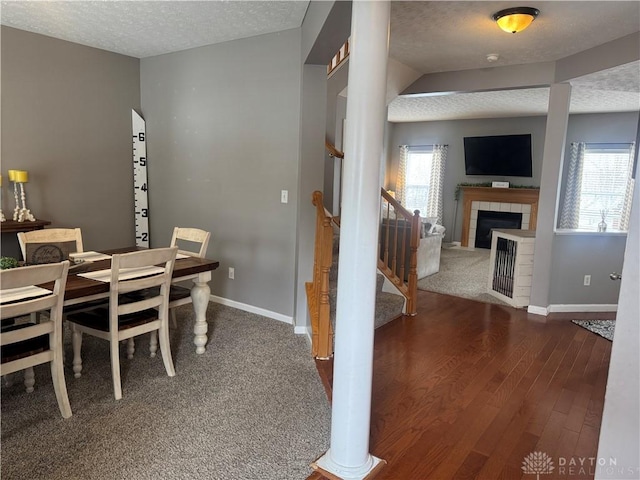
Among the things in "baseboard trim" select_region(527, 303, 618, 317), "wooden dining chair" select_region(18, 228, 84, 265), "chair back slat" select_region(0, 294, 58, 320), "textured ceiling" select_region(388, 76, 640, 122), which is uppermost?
"textured ceiling" select_region(388, 76, 640, 122)

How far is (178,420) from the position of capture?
7.12ft

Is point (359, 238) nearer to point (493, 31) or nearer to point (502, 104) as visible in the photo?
point (493, 31)

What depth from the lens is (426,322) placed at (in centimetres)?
389

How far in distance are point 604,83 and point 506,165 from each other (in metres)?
4.03

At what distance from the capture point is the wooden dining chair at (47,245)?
2715 mm

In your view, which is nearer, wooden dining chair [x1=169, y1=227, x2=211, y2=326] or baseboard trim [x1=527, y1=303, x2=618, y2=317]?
wooden dining chair [x1=169, y1=227, x2=211, y2=326]

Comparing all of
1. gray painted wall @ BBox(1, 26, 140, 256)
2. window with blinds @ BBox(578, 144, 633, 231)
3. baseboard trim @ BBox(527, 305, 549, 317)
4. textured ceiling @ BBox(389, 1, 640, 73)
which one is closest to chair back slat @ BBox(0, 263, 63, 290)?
gray painted wall @ BBox(1, 26, 140, 256)

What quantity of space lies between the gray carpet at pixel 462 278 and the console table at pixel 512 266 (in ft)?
0.50

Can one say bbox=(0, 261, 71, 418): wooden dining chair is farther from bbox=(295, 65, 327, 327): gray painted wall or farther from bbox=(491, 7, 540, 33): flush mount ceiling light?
bbox=(491, 7, 540, 33): flush mount ceiling light

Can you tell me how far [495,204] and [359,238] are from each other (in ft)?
24.4

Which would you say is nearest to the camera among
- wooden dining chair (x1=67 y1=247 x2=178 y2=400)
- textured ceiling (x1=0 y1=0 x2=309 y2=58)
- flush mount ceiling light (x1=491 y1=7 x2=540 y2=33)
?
wooden dining chair (x1=67 y1=247 x2=178 y2=400)

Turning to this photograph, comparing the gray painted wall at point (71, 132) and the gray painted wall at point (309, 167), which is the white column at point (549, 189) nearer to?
the gray painted wall at point (309, 167)

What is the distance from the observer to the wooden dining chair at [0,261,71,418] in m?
1.80

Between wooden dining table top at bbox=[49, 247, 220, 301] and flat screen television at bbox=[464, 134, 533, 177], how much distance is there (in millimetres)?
6917
